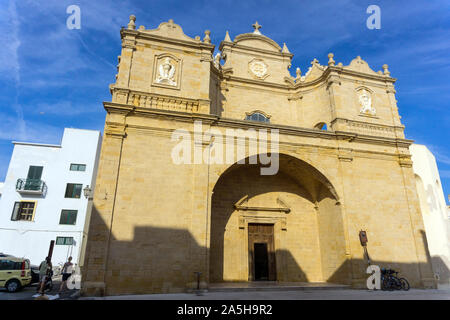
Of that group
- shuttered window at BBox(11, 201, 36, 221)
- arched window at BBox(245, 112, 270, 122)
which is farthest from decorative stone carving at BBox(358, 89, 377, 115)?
shuttered window at BBox(11, 201, 36, 221)

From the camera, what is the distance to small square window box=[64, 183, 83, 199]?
76.8 feet

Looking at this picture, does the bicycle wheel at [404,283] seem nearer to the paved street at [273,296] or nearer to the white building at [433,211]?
the paved street at [273,296]

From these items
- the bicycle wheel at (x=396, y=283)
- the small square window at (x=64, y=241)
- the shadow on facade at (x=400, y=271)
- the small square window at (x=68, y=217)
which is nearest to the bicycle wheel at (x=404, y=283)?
the bicycle wheel at (x=396, y=283)

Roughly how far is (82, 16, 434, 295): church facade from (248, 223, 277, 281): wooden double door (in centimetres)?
5

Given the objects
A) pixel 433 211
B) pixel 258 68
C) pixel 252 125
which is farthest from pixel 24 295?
pixel 433 211

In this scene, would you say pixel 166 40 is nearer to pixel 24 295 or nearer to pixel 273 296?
pixel 273 296

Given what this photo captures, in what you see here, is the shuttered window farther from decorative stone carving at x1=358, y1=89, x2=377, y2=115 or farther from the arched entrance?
decorative stone carving at x1=358, y1=89, x2=377, y2=115

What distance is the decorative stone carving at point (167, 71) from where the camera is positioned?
43.4 feet

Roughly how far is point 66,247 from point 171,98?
16.1 m

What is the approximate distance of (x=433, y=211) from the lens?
19.1m

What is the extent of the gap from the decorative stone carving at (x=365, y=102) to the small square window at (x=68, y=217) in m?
21.5

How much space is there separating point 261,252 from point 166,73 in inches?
377

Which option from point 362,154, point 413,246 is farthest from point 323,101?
point 413,246

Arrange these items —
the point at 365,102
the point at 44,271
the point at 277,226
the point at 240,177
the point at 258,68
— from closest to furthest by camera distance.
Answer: the point at 44,271
the point at 277,226
the point at 240,177
the point at 365,102
the point at 258,68
